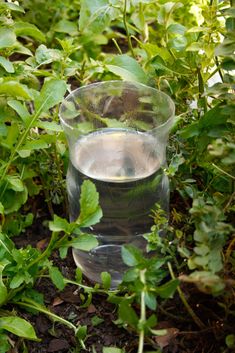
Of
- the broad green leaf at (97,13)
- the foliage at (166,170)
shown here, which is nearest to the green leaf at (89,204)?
the foliage at (166,170)

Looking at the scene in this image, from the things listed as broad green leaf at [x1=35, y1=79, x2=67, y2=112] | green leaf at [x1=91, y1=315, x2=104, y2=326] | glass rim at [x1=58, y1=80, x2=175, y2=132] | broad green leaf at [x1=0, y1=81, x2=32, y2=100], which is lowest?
green leaf at [x1=91, y1=315, x2=104, y2=326]

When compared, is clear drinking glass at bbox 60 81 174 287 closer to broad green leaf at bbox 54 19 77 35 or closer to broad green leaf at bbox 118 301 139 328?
broad green leaf at bbox 118 301 139 328

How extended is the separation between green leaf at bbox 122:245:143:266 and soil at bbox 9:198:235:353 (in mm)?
130

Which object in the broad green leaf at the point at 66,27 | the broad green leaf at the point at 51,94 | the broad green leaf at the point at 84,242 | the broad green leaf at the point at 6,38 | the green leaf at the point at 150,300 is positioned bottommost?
the broad green leaf at the point at 84,242

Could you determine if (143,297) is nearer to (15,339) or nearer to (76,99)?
(15,339)

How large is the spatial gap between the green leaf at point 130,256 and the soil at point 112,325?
A: 13 cm

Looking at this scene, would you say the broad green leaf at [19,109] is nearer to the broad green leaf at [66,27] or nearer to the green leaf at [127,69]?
the green leaf at [127,69]

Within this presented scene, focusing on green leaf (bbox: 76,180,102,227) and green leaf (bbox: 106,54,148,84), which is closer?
green leaf (bbox: 76,180,102,227)

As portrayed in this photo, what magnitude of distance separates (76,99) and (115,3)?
259 millimetres

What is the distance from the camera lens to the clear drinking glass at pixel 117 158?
1235mm

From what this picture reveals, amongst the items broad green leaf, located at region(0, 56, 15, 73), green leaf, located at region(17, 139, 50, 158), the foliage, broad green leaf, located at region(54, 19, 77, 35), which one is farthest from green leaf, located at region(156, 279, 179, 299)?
broad green leaf, located at region(54, 19, 77, 35)

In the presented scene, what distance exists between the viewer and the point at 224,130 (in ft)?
3.92

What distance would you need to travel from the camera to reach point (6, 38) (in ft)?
4.34

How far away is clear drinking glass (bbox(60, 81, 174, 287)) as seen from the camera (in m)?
1.24
